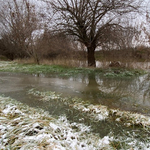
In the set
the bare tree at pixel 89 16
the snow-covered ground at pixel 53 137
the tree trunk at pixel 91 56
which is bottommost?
the snow-covered ground at pixel 53 137

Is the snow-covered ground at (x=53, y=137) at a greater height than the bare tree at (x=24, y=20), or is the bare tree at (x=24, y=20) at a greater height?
the bare tree at (x=24, y=20)

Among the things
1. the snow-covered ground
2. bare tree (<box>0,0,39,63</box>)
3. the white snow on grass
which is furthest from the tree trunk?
the white snow on grass

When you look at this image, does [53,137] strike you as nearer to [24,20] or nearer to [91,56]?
[91,56]

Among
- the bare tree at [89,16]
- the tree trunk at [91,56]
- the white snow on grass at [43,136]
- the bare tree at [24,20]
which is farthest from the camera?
the bare tree at [24,20]

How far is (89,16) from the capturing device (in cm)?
860

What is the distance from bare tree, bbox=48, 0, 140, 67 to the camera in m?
7.87

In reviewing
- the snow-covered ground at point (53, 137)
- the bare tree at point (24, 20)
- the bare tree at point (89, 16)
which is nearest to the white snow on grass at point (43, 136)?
the snow-covered ground at point (53, 137)

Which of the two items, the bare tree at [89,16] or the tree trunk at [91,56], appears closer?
the bare tree at [89,16]

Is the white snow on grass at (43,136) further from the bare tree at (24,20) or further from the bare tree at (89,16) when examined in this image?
the bare tree at (24,20)

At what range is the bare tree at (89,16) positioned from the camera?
25.8 feet

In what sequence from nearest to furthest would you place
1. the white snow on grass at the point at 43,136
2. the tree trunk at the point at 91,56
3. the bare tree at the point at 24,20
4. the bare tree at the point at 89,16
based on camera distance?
the white snow on grass at the point at 43,136, the bare tree at the point at 89,16, the tree trunk at the point at 91,56, the bare tree at the point at 24,20

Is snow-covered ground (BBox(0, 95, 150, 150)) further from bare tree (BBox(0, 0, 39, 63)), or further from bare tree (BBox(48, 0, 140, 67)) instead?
bare tree (BBox(0, 0, 39, 63))

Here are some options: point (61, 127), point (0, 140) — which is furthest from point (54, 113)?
point (0, 140)

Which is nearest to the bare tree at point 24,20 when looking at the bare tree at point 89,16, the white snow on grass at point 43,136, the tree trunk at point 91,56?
the bare tree at point 89,16
